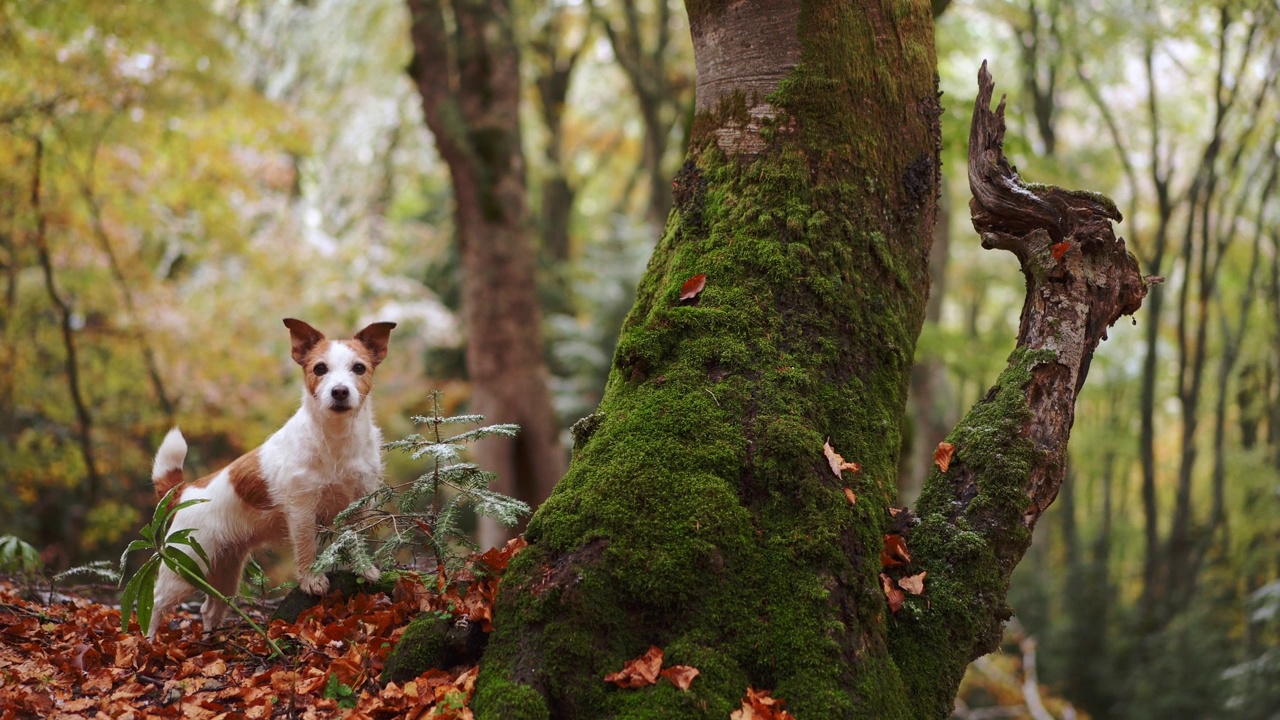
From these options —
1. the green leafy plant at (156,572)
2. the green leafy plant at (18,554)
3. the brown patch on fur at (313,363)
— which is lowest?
the green leafy plant at (18,554)

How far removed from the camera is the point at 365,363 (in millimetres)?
3742

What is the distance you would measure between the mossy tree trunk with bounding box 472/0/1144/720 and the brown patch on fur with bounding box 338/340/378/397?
3.26ft

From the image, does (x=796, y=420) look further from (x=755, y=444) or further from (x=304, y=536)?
(x=304, y=536)

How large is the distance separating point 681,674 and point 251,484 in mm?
2072

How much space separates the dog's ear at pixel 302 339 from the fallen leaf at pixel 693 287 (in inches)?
59.3

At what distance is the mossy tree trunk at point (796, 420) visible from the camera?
277 centimetres

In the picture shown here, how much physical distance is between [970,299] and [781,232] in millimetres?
25476

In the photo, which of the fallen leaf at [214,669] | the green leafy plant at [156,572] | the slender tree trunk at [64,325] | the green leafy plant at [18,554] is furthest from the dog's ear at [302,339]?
the slender tree trunk at [64,325]

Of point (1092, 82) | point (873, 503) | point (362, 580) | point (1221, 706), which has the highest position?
point (1092, 82)

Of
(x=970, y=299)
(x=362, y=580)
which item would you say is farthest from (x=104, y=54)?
(x=970, y=299)

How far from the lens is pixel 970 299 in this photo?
27125 mm

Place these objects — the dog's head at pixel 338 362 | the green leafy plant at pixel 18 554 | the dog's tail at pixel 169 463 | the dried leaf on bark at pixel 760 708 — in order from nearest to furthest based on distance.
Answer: the dried leaf on bark at pixel 760 708 → the dog's head at pixel 338 362 → the dog's tail at pixel 169 463 → the green leafy plant at pixel 18 554

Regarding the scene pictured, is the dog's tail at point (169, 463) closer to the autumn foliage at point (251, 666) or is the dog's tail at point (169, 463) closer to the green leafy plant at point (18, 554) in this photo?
the autumn foliage at point (251, 666)

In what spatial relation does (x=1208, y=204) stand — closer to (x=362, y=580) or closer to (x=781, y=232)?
(x=781, y=232)
